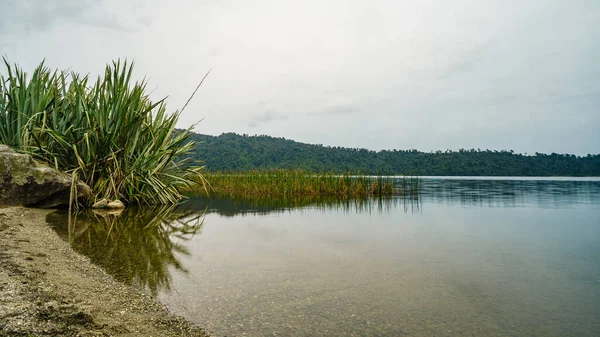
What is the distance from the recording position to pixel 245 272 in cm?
307

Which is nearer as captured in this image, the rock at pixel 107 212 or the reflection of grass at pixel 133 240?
the reflection of grass at pixel 133 240

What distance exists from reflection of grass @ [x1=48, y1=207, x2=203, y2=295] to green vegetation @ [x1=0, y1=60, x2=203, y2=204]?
108 cm

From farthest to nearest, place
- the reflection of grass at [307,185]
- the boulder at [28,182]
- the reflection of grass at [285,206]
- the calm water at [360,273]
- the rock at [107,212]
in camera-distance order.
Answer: the reflection of grass at [307,185], the reflection of grass at [285,206], the rock at [107,212], the boulder at [28,182], the calm water at [360,273]

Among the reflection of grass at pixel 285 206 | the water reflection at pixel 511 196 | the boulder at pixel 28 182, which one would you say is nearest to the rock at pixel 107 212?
the boulder at pixel 28 182

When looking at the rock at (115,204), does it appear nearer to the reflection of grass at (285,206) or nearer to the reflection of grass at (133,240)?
the reflection of grass at (133,240)

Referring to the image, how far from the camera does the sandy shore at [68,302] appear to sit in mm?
1612

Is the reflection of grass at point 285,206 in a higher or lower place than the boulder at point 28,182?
lower

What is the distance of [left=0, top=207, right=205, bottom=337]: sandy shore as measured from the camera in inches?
63.5

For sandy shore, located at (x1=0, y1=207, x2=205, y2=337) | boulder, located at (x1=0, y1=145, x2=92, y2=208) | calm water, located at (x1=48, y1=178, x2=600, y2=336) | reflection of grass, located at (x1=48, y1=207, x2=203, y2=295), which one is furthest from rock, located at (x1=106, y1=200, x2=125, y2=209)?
sandy shore, located at (x1=0, y1=207, x2=205, y2=337)

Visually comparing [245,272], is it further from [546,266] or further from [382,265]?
[546,266]

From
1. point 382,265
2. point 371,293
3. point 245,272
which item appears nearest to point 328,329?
point 371,293

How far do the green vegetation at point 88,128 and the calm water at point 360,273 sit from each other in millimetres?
1402

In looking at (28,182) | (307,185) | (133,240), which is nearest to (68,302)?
(133,240)

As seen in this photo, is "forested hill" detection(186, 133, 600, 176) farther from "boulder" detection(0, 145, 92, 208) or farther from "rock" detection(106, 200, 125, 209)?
"boulder" detection(0, 145, 92, 208)
